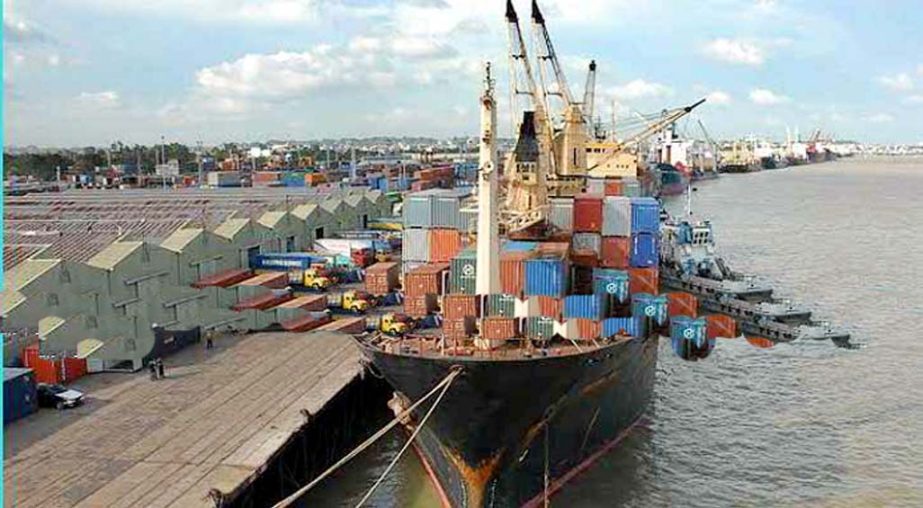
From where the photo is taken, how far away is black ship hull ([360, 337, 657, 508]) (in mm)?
18328

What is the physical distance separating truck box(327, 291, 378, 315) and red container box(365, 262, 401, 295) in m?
0.40

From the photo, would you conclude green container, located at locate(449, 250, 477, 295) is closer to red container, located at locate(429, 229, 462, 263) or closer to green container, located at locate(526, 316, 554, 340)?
green container, located at locate(526, 316, 554, 340)

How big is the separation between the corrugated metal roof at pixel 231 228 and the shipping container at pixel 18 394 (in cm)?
1706

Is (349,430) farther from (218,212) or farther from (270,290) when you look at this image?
(218,212)

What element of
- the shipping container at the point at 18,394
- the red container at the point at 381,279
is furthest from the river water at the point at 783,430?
the red container at the point at 381,279

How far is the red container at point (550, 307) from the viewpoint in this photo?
20641 millimetres

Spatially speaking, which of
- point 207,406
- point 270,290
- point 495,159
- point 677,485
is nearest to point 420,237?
point 495,159

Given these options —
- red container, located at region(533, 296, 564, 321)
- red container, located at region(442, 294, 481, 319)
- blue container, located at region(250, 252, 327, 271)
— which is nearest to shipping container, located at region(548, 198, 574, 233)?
red container, located at region(533, 296, 564, 321)

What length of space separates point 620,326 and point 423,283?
522cm

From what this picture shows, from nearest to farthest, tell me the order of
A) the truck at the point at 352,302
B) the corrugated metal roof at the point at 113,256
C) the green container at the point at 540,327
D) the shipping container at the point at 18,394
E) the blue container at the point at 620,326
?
the green container at the point at 540,327 → the blue container at the point at 620,326 → the shipping container at the point at 18,394 → the corrugated metal roof at the point at 113,256 → the truck at the point at 352,302

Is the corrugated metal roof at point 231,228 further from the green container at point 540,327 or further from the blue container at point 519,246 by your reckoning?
the green container at point 540,327

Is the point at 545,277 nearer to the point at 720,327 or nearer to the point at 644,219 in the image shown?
the point at 644,219

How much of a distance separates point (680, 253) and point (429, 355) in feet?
108

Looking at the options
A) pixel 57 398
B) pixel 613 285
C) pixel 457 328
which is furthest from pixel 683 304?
pixel 57 398
